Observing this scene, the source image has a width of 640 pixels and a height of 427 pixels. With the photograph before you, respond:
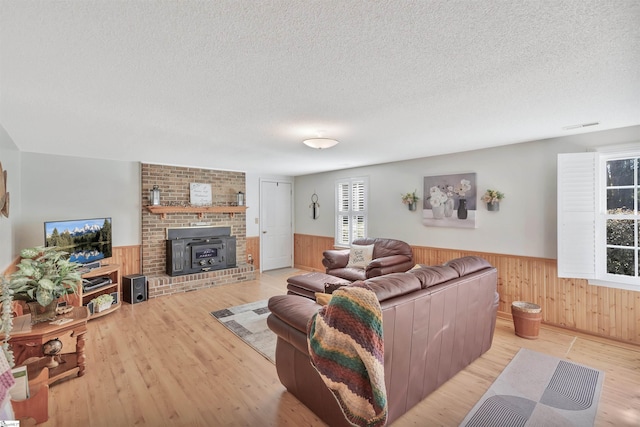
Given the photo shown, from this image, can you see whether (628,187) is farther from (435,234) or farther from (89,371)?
(89,371)

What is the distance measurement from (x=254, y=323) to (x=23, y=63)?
125 inches

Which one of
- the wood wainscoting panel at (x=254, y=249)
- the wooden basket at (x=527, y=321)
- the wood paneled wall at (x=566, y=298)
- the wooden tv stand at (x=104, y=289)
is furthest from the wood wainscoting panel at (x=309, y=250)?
the wooden tv stand at (x=104, y=289)

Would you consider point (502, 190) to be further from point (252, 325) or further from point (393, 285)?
point (252, 325)

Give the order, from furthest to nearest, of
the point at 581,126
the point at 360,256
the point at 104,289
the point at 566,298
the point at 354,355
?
the point at 360,256
the point at 104,289
the point at 566,298
the point at 581,126
the point at 354,355

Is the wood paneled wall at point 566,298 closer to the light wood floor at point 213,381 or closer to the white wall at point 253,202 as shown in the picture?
the light wood floor at point 213,381

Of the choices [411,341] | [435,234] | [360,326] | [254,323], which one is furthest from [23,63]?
[435,234]

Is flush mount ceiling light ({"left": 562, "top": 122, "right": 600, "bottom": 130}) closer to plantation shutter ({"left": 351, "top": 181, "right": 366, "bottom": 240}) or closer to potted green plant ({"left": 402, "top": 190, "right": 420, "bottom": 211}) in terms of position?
potted green plant ({"left": 402, "top": 190, "right": 420, "bottom": 211})

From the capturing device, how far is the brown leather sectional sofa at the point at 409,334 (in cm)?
189

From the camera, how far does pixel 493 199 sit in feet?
13.0

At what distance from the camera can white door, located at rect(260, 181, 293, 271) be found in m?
6.89

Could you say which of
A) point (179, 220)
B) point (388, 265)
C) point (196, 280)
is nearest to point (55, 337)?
point (196, 280)

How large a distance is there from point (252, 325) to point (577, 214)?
4.04 meters

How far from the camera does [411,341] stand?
1.99 m

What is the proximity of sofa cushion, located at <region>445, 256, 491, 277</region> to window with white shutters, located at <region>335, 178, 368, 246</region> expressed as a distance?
303cm
